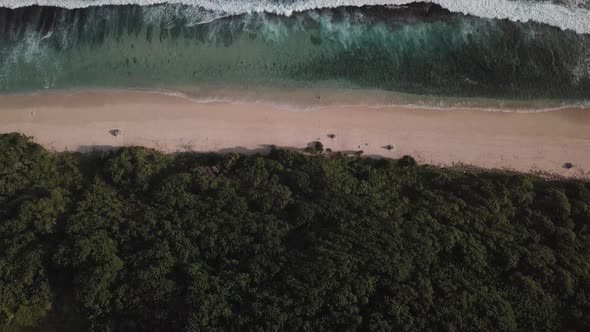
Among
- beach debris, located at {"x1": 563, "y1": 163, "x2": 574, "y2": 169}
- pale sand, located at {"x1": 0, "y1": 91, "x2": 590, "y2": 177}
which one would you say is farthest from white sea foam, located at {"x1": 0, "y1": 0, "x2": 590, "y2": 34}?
beach debris, located at {"x1": 563, "y1": 163, "x2": 574, "y2": 169}

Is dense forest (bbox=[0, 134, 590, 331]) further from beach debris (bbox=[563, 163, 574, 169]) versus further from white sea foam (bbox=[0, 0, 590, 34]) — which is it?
white sea foam (bbox=[0, 0, 590, 34])

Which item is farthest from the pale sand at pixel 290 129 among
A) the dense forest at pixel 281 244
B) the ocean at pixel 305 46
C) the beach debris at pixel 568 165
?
the ocean at pixel 305 46

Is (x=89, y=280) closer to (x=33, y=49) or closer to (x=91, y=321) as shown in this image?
(x=91, y=321)

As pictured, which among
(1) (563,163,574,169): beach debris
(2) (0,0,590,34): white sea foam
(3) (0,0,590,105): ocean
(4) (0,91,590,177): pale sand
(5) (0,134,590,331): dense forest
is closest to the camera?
(5) (0,134,590,331): dense forest

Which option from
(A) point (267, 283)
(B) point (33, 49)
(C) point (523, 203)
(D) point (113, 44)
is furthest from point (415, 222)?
(B) point (33, 49)

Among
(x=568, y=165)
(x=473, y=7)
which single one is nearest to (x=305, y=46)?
(x=473, y=7)

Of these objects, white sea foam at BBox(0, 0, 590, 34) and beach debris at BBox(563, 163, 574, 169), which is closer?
beach debris at BBox(563, 163, 574, 169)

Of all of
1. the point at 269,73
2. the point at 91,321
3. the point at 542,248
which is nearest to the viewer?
the point at 91,321
